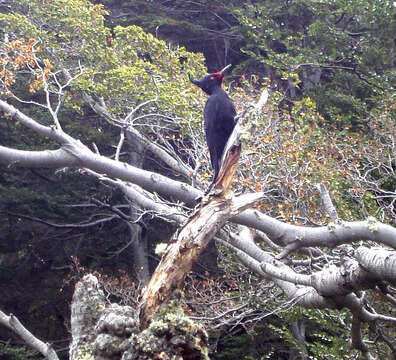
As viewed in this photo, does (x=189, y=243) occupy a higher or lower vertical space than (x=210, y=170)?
higher

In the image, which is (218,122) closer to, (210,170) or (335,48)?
(210,170)

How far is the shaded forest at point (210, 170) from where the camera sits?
4.51m

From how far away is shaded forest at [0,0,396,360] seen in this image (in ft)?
14.8

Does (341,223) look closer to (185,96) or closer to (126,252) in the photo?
(185,96)

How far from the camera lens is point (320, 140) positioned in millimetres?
7035

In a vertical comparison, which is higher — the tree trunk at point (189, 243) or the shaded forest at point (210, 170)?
the tree trunk at point (189, 243)

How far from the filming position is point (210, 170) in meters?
6.59

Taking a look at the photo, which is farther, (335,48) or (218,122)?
(335,48)

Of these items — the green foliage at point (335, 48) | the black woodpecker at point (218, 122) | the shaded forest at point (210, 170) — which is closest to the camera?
the shaded forest at point (210, 170)

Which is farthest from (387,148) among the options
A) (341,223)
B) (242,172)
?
(341,223)

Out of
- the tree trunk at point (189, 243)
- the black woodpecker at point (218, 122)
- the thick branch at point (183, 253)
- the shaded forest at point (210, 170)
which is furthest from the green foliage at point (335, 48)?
the thick branch at point (183, 253)

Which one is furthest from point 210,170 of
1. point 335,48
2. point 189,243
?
point 335,48

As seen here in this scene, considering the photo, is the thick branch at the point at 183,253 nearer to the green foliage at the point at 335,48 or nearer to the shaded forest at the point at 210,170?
the shaded forest at the point at 210,170

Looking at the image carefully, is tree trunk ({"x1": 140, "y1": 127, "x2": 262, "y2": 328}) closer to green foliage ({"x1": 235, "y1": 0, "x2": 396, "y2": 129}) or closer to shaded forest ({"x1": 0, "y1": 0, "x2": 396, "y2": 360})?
shaded forest ({"x1": 0, "y1": 0, "x2": 396, "y2": 360})
